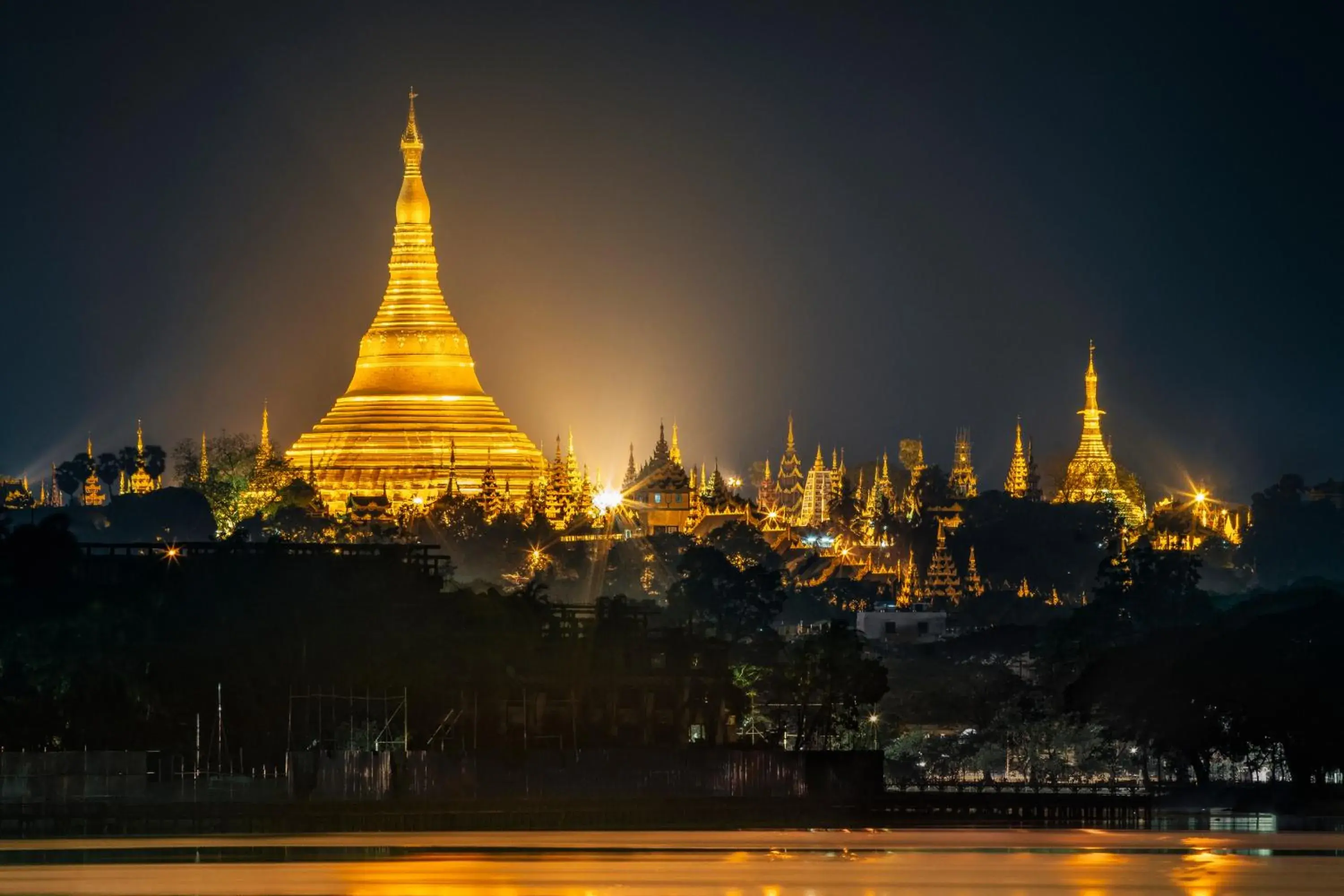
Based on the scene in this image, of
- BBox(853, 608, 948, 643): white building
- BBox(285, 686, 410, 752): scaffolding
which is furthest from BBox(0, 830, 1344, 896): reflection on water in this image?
BBox(853, 608, 948, 643): white building

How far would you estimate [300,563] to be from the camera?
109 m

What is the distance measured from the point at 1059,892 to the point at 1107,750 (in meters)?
42.2

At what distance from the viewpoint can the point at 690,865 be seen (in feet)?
267

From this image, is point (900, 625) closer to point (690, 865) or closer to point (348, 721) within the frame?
point (348, 721)

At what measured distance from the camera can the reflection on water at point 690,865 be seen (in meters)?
75.4

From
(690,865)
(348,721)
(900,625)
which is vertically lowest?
(690,865)

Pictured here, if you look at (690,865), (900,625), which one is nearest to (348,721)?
(690,865)

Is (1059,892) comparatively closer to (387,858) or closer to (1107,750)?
(387,858)

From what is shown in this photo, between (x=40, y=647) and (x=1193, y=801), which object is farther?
(x=1193, y=801)

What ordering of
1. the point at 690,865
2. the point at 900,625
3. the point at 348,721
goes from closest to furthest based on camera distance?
1. the point at 690,865
2. the point at 348,721
3. the point at 900,625

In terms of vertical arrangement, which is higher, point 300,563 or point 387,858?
point 300,563

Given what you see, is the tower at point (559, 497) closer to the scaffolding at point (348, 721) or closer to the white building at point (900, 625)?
the white building at point (900, 625)

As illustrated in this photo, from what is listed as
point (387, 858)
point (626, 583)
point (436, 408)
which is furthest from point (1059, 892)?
point (436, 408)

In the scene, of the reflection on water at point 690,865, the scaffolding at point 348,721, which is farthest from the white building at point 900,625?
the reflection on water at point 690,865
